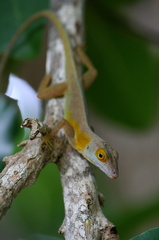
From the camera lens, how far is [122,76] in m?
3.92

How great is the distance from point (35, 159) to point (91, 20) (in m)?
2.42

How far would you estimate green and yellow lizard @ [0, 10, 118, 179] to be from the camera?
2.51 m

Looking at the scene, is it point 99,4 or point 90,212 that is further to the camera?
point 99,4

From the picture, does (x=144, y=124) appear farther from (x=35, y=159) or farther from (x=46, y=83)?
(x=35, y=159)

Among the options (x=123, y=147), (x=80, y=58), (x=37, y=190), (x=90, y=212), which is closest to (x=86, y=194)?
(x=90, y=212)

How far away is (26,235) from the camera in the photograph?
3.10 m

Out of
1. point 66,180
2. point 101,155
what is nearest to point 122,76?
point 101,155

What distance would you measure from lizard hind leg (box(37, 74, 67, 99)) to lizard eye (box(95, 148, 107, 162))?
59 cm

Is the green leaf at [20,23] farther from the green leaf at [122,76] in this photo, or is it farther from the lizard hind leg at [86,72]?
the green leaf at [122,76]


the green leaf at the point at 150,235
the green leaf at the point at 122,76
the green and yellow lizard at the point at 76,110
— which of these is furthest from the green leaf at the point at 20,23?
the green leaf at the point at 150,235

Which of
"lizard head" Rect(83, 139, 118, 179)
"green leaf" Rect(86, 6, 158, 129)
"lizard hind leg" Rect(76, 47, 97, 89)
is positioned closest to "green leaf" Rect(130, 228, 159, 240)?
"lizard head" Rect(83, 139, 118, 179)

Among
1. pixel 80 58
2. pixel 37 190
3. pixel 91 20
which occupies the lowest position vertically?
pixel 37 190

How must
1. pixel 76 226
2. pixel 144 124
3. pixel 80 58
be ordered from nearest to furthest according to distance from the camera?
pixel 76 226
pixel 80 58
pixel 144 124

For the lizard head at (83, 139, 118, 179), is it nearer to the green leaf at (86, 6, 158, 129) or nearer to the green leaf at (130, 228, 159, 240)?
the green leaf at (130, 228, 159, 240)
